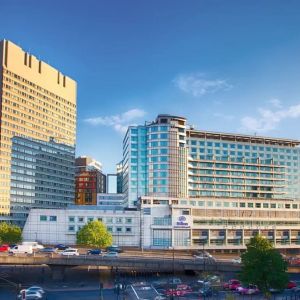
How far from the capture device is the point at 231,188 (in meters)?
194

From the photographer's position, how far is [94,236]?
13088 centimetres

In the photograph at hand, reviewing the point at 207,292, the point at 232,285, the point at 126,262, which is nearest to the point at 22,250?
the point at 126,262

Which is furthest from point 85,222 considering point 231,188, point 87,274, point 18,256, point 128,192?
point 231,188

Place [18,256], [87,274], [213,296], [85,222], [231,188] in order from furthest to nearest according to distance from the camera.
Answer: [231,188] < [85,222] < [87,274] < [18,256] < [213,296]

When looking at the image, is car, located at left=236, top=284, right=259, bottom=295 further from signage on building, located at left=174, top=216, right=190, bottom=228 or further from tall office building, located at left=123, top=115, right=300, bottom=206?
tall office building, located at left=123, top=115, right=300, bottom=206

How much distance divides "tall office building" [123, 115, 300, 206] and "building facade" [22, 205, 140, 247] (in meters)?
20.6

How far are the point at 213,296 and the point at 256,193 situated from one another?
123 metres

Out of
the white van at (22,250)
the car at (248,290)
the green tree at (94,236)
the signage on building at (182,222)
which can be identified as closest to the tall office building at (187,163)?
the signage on building at (182,222)

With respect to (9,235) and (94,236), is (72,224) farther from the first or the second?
(94,236)

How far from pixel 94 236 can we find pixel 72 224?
76.7ft

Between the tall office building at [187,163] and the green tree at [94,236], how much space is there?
4161 cm

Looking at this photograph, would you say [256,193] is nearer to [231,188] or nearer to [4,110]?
[231,188]

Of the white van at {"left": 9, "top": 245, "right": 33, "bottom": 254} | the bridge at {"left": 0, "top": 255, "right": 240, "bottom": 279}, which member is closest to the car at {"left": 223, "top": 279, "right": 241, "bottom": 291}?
the bridge at {"left": 0, "top": 255, "right": 240, "bottom": 279}

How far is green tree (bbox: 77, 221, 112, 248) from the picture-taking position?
131 m
